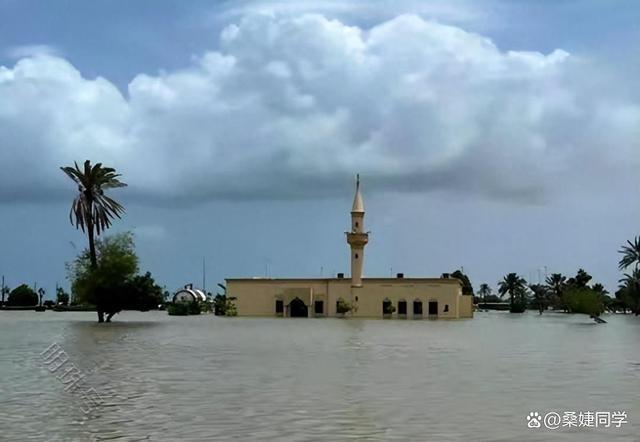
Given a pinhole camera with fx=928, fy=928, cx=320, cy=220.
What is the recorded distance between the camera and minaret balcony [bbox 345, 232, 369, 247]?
101m

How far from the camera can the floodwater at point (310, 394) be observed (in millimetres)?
15273

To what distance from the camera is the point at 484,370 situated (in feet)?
88.9

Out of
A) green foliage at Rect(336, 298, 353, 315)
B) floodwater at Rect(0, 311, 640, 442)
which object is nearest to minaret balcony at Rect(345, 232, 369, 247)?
green foliage at Rect(336, 298, 353, 315)

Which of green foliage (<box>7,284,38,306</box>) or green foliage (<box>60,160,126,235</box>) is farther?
green foliage (<box>7,284,38,306</box>)

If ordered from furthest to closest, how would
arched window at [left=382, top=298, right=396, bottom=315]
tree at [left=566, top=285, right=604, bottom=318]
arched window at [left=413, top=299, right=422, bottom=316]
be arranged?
1. arched window at [left=413, top=299, right=422, bottom=316]
2. arched window at [left=382, top=298, right=396, bottom=315]
3. tree at [left=566, top=285, right=604, bottom=318]

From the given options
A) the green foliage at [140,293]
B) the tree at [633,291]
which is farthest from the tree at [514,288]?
the green foliage at [140,293]

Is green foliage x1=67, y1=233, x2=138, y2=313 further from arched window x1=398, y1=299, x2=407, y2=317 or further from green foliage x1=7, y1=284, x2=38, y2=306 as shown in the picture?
green foliage x1=7, y1=284, x2=38, y2=306

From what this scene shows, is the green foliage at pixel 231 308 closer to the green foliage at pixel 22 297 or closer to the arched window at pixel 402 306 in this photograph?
the arched window at pixel 402 306

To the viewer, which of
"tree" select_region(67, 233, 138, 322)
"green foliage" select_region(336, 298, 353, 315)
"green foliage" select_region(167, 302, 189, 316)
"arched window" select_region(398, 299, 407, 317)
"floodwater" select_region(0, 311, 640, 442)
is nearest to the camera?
"floodwater" select_region(0, 311, 640, 442)

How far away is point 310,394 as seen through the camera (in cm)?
2036

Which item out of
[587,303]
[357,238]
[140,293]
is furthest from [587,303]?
[140,293]

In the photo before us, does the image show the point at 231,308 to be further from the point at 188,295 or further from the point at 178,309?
the point at 188,295

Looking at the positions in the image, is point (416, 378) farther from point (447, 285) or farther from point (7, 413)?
point (447, 285)

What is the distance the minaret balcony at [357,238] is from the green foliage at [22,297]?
94.0 meters
